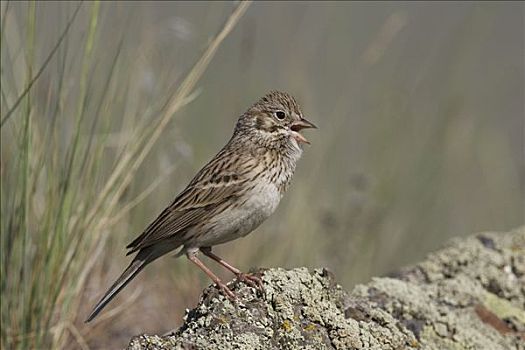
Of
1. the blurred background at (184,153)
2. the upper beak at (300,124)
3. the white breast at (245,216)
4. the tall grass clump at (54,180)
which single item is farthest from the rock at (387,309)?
the tall grass clump at (54,180)

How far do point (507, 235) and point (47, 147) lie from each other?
237cm

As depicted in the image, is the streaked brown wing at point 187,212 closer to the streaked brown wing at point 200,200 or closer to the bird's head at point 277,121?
the streaked brown wing at point 200,200

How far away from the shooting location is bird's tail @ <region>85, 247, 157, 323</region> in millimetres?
4660

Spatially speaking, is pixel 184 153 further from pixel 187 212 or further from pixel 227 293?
pixel 227 293

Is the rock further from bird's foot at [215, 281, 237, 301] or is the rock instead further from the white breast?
the white breast

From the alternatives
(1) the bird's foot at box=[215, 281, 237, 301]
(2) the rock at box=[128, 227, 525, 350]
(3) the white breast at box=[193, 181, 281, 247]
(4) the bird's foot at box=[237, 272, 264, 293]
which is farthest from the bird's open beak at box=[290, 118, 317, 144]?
(1) the bird's foot at box=[215, 281, 237, 301]

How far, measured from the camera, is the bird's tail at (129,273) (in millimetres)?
4660

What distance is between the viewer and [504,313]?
5.01 meters

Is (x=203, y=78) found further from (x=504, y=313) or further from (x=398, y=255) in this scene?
(x=504, y=313)

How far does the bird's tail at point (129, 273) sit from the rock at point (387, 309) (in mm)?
863

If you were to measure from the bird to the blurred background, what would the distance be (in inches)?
14.9

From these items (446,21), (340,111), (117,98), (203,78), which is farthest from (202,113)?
(446,21)

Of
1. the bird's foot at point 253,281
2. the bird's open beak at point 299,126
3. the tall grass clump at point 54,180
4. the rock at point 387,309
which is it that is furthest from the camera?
the bird's open beak at point 299,126

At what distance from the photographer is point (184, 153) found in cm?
608
